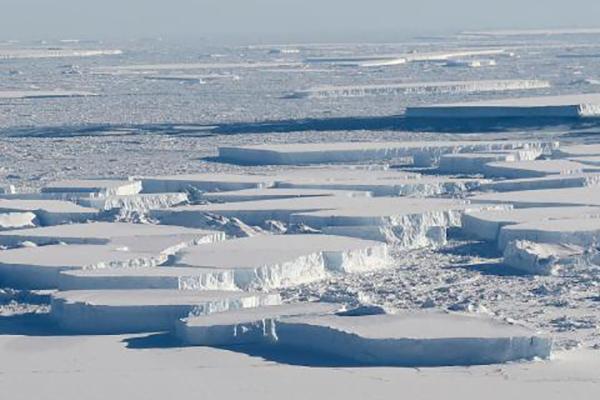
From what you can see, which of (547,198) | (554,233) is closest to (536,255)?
(554,233)

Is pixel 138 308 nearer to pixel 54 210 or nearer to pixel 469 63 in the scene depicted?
pixel 54 210

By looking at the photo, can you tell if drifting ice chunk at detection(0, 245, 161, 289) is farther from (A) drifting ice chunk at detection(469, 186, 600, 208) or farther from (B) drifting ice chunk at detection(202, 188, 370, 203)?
(A) drifting ice chunk at detection(469, 186, 600, 208)

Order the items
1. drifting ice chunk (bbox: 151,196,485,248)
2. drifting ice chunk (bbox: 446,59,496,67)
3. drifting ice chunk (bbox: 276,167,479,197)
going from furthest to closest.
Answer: drifting ice chunk (bbox: 446,59,496,67) < drifting ice chunk (bbox: 276,167,479,197) < drifting ice chunk (bbox: 151,196,485,248)

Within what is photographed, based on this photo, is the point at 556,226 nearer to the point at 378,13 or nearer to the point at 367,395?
the point at 367,395

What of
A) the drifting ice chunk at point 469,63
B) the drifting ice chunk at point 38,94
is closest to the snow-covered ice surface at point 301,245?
the drifting ice chunk at point 38,94

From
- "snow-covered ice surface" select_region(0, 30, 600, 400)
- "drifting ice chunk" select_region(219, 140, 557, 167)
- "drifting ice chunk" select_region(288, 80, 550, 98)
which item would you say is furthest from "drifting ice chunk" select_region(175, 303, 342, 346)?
"drifting ice chunk" select_region(288, 80, 550, 98)
